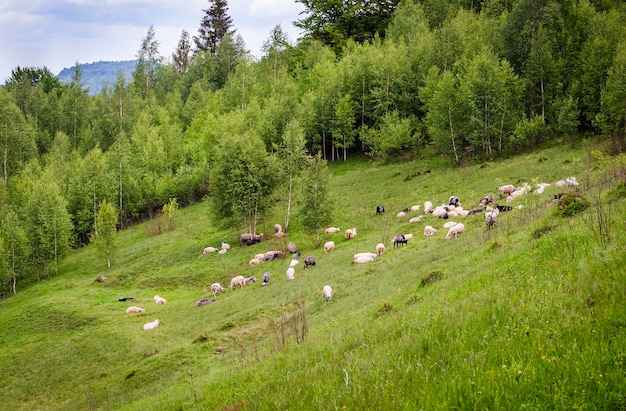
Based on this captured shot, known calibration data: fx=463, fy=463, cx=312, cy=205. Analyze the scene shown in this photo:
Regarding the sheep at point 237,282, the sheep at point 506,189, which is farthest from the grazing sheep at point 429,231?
the sheep at point 237,282

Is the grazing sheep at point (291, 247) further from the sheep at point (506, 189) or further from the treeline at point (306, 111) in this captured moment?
the sheep at point (506, 189)

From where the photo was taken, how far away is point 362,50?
84.1 meters

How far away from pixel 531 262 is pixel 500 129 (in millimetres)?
46645

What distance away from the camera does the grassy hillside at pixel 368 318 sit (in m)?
5.70

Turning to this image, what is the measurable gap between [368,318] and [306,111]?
64240mm

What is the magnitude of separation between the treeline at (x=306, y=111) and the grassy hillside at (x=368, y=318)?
223 inches

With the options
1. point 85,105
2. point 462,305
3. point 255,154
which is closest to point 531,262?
point 462,305

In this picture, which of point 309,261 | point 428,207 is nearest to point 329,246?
point 309,261

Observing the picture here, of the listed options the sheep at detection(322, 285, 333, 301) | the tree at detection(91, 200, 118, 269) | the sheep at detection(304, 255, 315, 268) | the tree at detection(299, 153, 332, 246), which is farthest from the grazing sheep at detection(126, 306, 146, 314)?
the tree at detection(91, 200, 118, 269)

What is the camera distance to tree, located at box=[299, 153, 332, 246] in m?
41.0


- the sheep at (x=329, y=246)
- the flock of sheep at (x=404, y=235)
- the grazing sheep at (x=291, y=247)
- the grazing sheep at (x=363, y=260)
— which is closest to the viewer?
the grazing sheep at (x=363, y=260)

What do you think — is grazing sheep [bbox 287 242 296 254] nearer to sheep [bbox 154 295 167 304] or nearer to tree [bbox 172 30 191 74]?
sheep [bbox 154 295 167 304]

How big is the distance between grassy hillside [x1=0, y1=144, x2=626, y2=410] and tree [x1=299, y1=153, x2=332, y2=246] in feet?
7.67

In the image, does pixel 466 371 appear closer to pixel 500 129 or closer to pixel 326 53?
pixel 500 129
